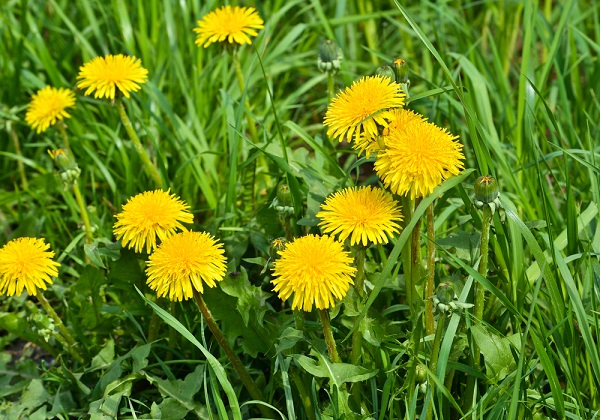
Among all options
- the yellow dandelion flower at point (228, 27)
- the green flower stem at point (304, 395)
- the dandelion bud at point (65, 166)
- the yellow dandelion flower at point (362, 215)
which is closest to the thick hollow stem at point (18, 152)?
the dandelion bud at point (65, 166)

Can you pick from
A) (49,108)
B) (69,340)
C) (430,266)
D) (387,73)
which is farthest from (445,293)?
(49,108)

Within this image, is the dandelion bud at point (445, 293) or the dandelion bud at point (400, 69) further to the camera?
the dandelion bud at point (400, 69)

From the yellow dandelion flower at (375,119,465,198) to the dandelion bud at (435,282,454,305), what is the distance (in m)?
0.18

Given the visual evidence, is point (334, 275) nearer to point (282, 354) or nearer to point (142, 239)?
point (282, 354)

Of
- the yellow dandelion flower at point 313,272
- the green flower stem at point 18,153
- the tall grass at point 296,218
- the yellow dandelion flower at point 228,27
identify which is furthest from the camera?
the green flower stem at point 18,153

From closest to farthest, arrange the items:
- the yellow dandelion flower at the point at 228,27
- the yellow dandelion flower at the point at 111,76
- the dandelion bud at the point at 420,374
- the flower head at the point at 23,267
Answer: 1. the dandelion bud at the point at 420,374
2. the flower head at the point at 23,267
3. the yellow dandelion flower at the point at 111,76
4. the yellow dandelion flower at the point at 228,27

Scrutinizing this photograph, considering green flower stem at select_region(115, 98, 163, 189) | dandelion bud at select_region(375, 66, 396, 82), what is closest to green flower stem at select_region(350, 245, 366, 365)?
dandelion bud at select_region(375, 66, 396, 82)

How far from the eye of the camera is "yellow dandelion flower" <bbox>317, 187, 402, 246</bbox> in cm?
144

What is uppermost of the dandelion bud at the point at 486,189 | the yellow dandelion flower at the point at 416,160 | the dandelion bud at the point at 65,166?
the yellow dandelion flower at the point at 416,160

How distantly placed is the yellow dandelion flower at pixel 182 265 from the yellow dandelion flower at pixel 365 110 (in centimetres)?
35

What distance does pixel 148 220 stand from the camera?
65.0 inches

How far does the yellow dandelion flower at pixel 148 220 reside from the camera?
5.42ft

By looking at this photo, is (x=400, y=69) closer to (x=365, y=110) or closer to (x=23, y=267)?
(x=365, y=110)

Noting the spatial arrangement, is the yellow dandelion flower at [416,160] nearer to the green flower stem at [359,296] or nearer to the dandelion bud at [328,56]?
A: the green flower stem at [359,296]
